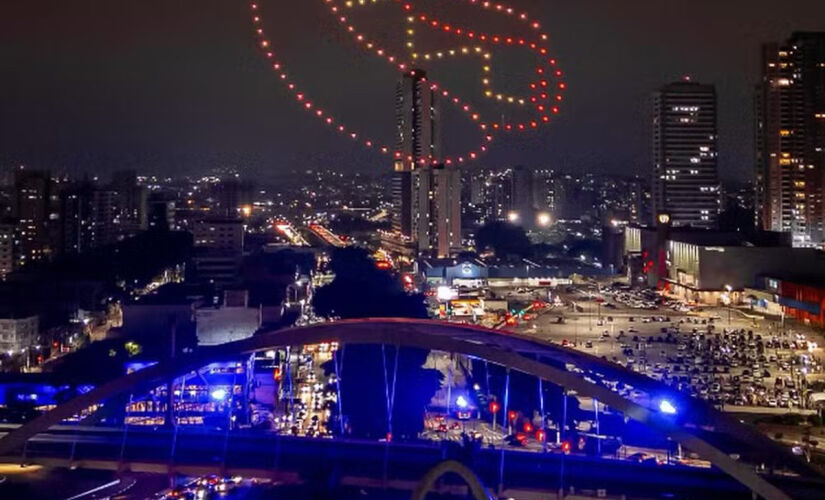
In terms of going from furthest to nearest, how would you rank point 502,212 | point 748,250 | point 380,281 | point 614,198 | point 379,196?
1. point 379,196
2. point 614,198
3. point 502,212
4. point 748,250
5. point 380,281

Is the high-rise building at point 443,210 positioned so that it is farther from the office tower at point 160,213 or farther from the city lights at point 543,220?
the city lights at point 543,220

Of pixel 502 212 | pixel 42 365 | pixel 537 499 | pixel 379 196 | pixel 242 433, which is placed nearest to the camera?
pixel 537 499

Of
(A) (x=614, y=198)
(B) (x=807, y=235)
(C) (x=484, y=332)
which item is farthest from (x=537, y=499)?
(A) (x=614, y=198)

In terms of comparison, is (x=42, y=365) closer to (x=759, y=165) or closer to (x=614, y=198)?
(x=759, y=165)

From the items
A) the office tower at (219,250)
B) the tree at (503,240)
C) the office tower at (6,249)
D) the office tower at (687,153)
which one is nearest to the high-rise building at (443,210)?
the tree at (503,240)

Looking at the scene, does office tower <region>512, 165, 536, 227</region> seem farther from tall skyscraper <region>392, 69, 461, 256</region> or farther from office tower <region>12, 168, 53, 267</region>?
office tower <region>12, 168, 53, 267</region>

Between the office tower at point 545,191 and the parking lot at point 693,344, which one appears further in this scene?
the office tower at point 545,191

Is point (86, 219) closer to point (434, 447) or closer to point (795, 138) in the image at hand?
point (795, 138)
